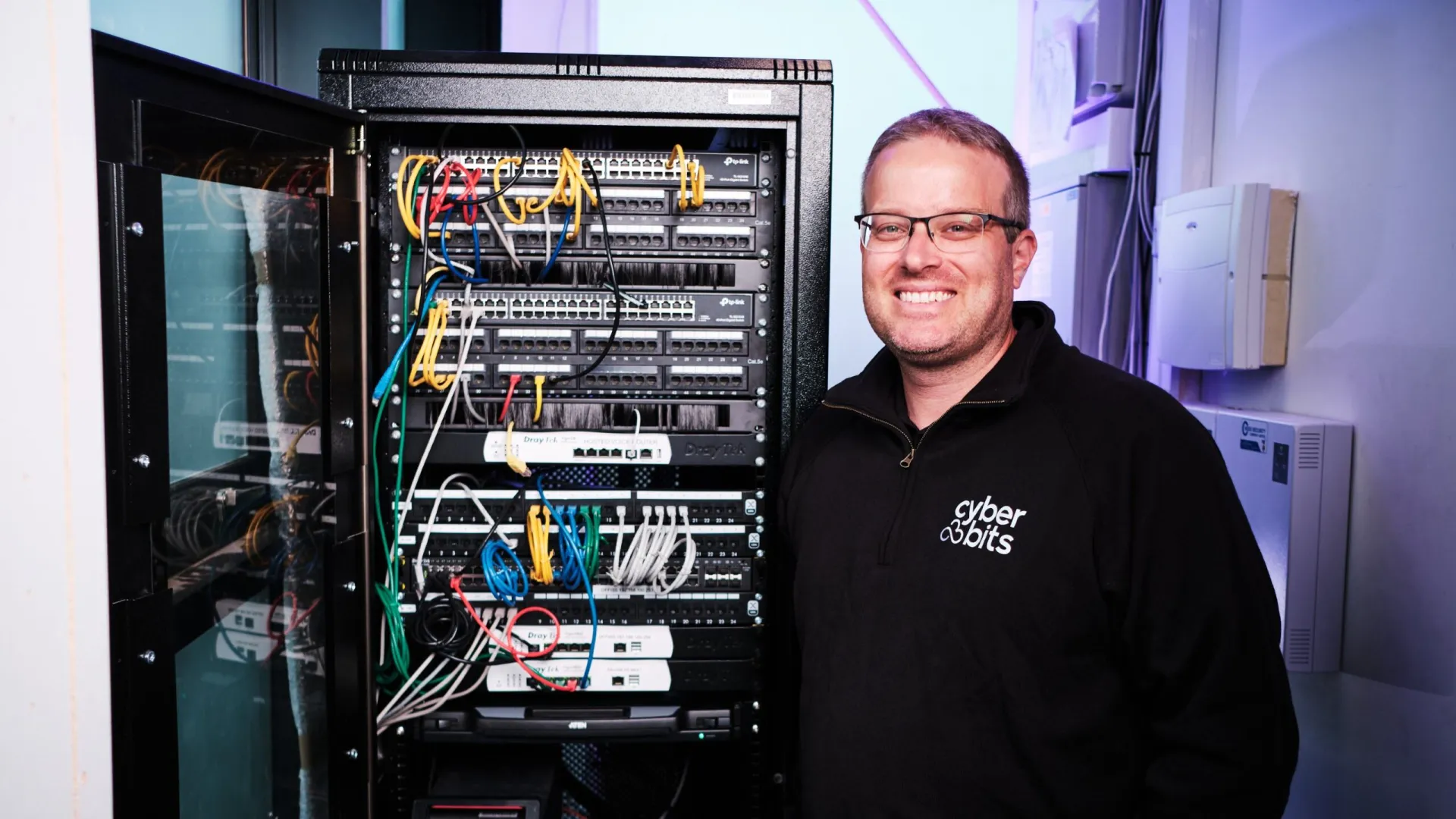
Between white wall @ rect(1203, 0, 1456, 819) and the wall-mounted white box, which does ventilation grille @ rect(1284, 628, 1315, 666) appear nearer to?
white wall @ rect(1203, 0, 1456, 819)

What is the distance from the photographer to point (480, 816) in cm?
141

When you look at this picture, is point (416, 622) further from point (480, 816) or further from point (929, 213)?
point (929, 213)

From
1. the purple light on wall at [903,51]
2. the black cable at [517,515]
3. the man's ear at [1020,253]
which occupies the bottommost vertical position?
the black cable at [517,515]

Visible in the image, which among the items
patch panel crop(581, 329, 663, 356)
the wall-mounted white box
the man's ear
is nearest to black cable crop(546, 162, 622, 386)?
patch panel crop(581, 329, 663, 356)

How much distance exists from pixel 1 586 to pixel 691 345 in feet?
3.08

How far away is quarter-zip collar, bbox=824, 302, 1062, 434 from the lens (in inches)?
44.8

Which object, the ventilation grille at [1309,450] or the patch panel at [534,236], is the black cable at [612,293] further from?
the ventilation grille at [1309,450]

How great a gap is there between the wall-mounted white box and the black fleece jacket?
1.07 meters

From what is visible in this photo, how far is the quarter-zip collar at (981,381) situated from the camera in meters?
1.14

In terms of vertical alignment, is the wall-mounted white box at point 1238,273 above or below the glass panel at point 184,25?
below

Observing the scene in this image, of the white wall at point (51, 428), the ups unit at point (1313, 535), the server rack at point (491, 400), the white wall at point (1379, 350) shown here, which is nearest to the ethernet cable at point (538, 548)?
the server rack at point (491, 400)

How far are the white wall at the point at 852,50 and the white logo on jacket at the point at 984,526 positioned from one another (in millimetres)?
1028

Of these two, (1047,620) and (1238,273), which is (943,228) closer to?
(1047,620)

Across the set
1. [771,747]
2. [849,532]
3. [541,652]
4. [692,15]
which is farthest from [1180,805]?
[692,15]
